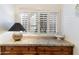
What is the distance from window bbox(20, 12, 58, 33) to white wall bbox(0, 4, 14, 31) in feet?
0.34

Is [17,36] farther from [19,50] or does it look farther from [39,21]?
[39,21]

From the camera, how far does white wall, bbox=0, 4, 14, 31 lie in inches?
49.5

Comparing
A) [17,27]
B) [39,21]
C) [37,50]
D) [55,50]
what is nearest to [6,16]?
[17,27]

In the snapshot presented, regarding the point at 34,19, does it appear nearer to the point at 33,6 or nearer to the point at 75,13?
the point at 33,6

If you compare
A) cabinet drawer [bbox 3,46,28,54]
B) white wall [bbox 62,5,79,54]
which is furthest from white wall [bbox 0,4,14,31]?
white wall [bbox 62,5,79,54]

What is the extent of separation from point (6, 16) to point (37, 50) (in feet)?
1.49

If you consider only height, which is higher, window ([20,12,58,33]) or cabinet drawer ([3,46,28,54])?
window ([20,12,58,33])

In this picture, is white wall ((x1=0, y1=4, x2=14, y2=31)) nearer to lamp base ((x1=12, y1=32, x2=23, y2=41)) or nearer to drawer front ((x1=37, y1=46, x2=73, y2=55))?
lamp base ((x1=12, y1=32, x2=23, y2=41))

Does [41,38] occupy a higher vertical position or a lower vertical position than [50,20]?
lower

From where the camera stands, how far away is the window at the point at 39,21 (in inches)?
50.3

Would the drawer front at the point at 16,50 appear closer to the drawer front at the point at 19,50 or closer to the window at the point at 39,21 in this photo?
the drawer front at the point at 19,50
